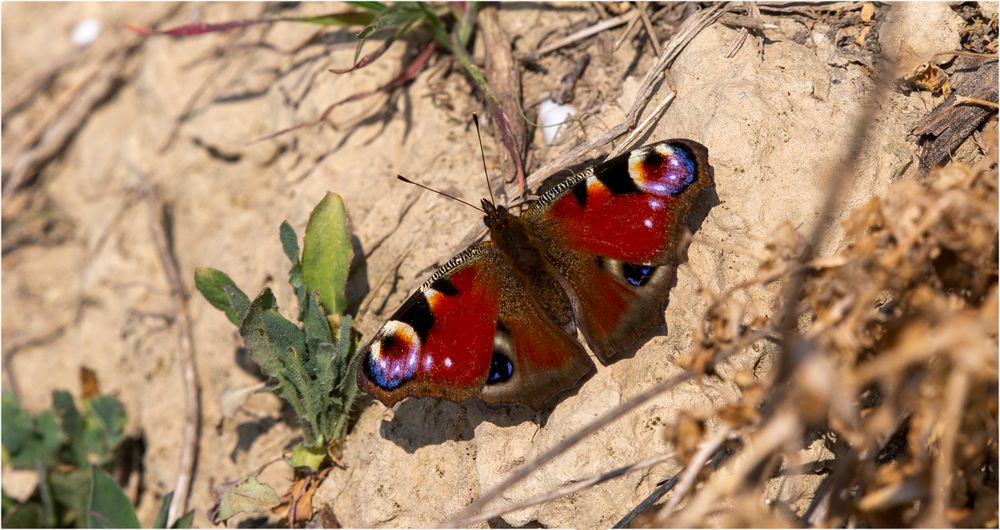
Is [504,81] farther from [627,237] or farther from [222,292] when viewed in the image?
A: [222,292]

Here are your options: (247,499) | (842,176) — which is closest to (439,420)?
(247,499)

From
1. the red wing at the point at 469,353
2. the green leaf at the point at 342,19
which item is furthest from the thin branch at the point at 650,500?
the green leaf at the point at 342,19

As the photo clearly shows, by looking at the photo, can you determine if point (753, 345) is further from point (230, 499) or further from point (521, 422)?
point (230, 499)

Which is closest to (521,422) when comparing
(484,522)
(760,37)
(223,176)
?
(484,522)

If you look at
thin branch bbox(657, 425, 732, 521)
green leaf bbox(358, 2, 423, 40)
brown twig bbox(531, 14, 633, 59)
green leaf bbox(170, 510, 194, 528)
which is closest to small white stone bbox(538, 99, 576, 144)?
brown twig bbox(531, 14, 633, 59)

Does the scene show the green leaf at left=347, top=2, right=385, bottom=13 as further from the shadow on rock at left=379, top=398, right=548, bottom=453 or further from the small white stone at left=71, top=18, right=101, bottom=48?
the small white stone at left=71, top=18, right=101, bottom=48
